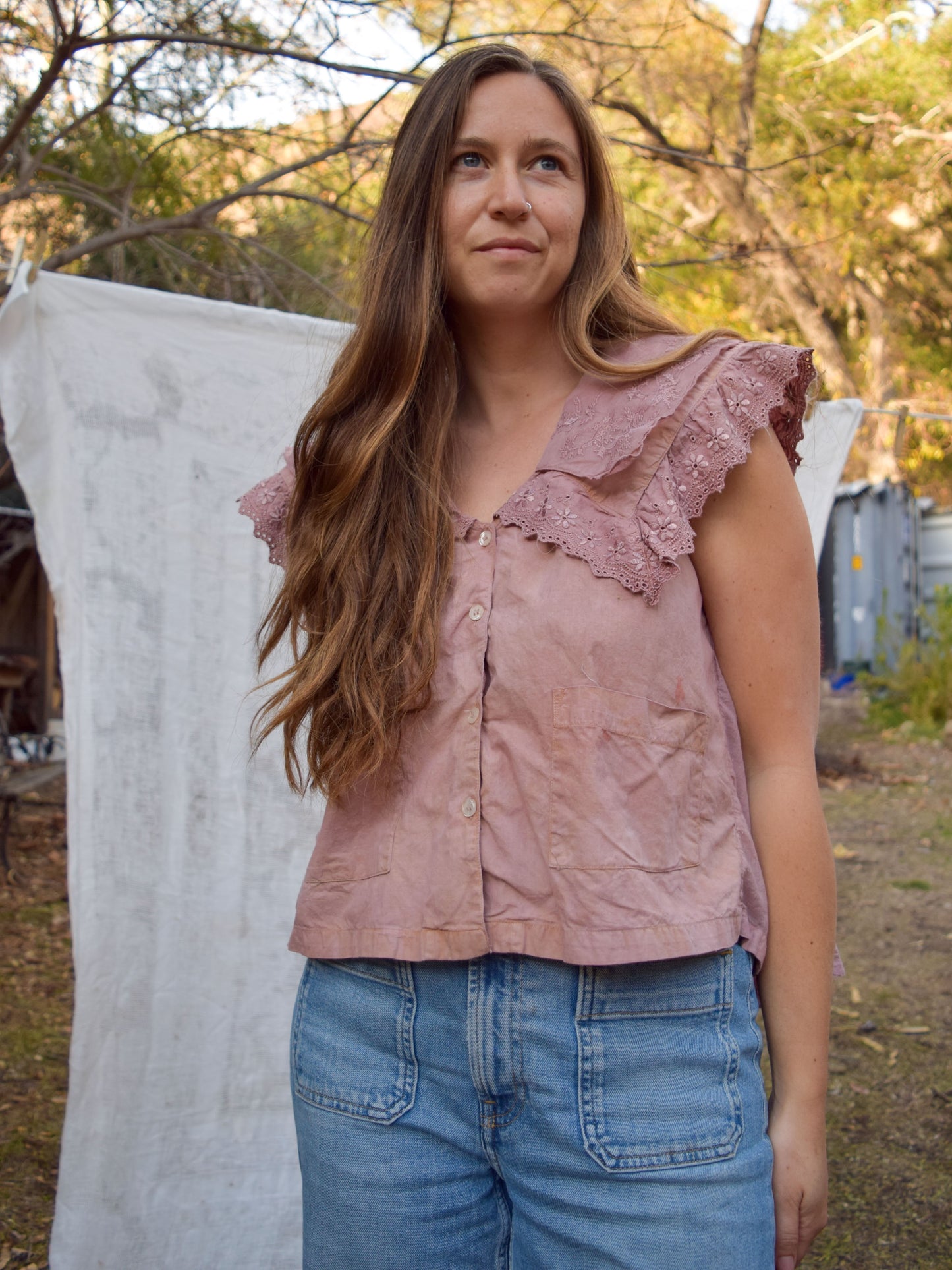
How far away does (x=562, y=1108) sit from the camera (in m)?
1.01

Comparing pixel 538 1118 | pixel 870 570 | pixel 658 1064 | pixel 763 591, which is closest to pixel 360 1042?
pixel 538 1118

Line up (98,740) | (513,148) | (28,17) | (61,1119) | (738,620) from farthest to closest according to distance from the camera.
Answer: (28,17)
(61,1119)
(98,740)
(513,148)
(738,620)

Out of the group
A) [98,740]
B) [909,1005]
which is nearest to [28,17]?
[98,740]

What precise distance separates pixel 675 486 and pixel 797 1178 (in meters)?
0.68

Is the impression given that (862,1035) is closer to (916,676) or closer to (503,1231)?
(503,1231)

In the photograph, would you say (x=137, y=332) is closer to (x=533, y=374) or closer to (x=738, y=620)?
(x=533, y=374)

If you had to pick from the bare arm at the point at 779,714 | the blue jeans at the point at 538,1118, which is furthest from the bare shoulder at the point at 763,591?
the blue jeans at the point at 538,1118

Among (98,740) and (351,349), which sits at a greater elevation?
(351,349)

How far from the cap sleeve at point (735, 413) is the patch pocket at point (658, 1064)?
449 mm

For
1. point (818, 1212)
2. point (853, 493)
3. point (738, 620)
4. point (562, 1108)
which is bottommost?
point (818, 1212)

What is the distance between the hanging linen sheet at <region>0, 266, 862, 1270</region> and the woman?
1.00 m

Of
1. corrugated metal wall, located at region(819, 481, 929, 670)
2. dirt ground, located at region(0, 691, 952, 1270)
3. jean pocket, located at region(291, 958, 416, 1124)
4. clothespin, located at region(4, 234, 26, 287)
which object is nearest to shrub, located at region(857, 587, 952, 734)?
corrugated metal wall, located at region(819, 481, 929, 670)

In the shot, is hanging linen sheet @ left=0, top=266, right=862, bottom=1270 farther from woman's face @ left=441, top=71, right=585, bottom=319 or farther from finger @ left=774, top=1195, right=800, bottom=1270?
finger @ left=774, top=1195, right=800, bottom=1270

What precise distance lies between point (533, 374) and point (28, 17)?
3282 mm
